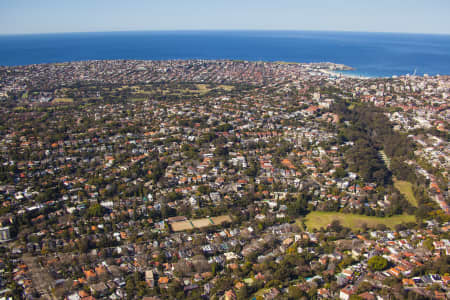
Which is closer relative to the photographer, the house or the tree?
the house

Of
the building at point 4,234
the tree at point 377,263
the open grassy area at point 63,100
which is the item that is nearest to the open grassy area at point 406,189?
the tree at point 377,263

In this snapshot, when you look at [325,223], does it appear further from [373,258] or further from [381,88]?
[381,88]

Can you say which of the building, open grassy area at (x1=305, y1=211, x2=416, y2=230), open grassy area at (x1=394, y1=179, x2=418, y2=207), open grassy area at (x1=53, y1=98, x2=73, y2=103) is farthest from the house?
open grassy area at (x1=53, y1=98, x2=73, y2=103)

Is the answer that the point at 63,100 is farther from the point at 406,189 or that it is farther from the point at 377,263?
the point at 377,263

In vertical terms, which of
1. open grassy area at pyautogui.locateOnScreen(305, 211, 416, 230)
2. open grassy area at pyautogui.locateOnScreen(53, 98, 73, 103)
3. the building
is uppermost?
open grassy area at pyautogui.locateOnScreen(53, 98, 73, 103)

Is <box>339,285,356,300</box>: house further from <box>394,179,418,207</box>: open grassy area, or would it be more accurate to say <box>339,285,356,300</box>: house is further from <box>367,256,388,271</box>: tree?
<box>394,179,418,207</box>: open grassy area

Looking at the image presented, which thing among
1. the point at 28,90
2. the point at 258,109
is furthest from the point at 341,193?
the point at 28,90

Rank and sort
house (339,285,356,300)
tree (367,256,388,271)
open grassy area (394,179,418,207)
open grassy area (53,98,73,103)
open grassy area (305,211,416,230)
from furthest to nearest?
open grassy area (53,98,73,103) → open grassy area (394,179,418,207) → open grassy area (305,211,416,230) → tree (367,256,388,271) → house (339,285,356,300)

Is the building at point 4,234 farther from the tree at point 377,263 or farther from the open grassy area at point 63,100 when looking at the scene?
the open grassy area at point 63,100
